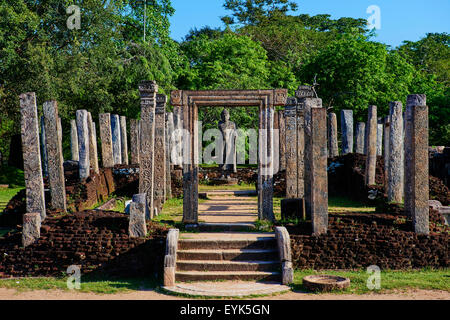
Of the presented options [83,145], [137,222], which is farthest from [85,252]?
[83,145]

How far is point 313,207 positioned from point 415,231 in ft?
6.62

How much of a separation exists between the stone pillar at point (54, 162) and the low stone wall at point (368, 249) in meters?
5.60

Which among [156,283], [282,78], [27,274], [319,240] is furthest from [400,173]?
[282,78]

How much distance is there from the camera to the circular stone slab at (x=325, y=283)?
9.23 m

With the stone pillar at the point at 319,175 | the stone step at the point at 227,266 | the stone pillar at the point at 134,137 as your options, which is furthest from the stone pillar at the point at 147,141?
the stone pillar at the point at 134,137

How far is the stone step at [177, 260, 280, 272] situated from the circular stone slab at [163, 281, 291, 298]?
0.43m

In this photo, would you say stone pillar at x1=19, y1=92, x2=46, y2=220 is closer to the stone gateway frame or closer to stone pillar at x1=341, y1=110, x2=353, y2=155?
the stone gateway frame

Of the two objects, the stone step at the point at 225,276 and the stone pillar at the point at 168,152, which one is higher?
the stone pillar at the point at 168,152

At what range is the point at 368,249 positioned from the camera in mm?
10828

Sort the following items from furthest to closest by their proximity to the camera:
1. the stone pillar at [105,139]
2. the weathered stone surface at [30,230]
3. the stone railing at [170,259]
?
the stone pillar at [105,139]
the weathered stone surface at [30,230]
the stone railing at [170,259]

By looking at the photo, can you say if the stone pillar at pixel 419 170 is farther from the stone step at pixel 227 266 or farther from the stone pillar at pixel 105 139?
the stone pillar at pixel 105 139

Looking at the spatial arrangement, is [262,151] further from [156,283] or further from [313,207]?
[156,283]

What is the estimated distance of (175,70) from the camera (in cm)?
3328

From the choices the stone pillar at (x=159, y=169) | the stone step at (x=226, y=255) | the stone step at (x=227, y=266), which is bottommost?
the stone step at (x=227, y=266)
